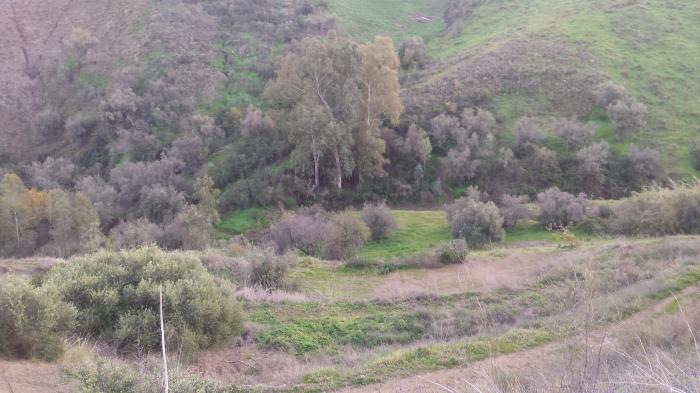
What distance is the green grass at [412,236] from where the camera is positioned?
787 inches

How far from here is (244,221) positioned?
1038 inches

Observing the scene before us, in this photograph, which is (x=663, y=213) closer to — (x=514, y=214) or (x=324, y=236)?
(x=514, y=214)

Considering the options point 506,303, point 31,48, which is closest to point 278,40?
point 31,48

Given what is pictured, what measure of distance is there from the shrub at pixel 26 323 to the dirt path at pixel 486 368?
13.5 feet

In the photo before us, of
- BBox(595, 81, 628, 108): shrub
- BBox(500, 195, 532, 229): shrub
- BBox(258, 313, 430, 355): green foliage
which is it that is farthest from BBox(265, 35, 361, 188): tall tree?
BBox(258, 313, 430, 355): green foliage

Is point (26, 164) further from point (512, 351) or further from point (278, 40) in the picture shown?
point (512, 351)

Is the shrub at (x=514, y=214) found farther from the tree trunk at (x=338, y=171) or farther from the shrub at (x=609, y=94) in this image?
the shrub at (x=609, y=94)

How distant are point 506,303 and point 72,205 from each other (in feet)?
71.2

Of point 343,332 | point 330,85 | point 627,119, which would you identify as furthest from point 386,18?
point 343,332

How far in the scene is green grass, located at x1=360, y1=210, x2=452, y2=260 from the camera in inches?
787

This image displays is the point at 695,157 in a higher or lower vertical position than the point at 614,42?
lower

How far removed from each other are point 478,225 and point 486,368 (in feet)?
45.2

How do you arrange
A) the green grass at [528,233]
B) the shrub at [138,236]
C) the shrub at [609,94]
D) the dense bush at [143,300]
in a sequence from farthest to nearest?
the shrub at [609,94] < the green grass at [528,233] < the shrub at [138,236] < the dense bush at [143,300]

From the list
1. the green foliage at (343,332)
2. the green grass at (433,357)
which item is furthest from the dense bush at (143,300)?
the green grass at (433,357)
